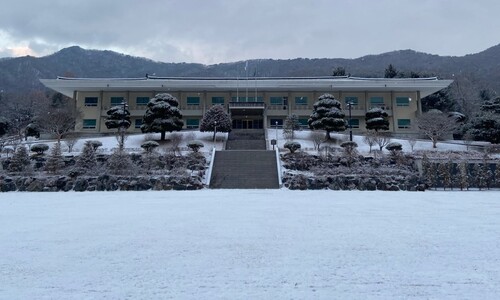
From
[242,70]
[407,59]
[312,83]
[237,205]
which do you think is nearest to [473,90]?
[407,59]

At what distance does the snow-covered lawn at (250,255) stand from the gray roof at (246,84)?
29.0 metres

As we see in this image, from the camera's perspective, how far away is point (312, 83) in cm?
3622

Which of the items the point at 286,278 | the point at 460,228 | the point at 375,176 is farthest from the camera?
the point at 375,176

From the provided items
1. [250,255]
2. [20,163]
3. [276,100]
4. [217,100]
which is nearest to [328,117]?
[276,100]

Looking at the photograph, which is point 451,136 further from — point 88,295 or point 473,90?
point 88,295

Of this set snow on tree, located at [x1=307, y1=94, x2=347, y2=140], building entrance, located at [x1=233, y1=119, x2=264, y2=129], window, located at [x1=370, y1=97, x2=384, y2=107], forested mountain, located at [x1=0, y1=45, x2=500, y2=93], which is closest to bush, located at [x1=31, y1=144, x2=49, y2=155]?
snow on tree, located at [x1=307, y1=94, x2=347, y2=140]

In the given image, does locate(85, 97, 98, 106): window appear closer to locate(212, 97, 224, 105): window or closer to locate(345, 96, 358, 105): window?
locate(212, 97, 224, 105): window

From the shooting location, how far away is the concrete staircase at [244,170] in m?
16.8

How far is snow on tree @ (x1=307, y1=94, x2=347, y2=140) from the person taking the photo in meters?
27.6

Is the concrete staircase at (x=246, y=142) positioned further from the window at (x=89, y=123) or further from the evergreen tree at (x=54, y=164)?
the window at (x=89, y=123)

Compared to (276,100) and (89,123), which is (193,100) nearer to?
(276,100)

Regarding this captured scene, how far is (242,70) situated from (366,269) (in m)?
66.5

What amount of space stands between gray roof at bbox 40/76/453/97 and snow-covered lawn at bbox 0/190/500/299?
29.0 metres

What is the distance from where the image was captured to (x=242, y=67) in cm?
6962
